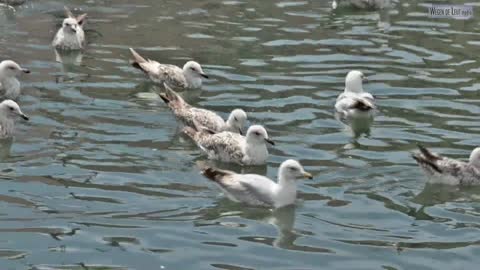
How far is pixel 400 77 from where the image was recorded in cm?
1952

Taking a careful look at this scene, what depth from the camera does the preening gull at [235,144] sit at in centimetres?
1517

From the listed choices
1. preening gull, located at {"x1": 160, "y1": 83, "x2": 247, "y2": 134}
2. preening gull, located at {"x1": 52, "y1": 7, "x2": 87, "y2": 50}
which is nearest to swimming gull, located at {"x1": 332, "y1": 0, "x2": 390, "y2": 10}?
preening gull, located at {"x1": 52, "y1": 7, "x2": 87, "y2": 50}

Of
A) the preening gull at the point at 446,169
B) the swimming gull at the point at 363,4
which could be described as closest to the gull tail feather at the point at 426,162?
the preening gull at the point at 446,169

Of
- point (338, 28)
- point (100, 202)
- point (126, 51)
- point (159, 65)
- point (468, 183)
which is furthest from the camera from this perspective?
point (338, 28)

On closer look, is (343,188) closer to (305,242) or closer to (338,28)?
(305,242)

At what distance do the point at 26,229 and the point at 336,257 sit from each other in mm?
3314

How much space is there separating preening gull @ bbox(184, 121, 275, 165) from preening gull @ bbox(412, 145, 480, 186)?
2.08m

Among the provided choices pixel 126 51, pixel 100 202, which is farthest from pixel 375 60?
pixel 100 202

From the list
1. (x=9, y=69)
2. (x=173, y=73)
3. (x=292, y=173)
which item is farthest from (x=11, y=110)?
(x=292, y=173)

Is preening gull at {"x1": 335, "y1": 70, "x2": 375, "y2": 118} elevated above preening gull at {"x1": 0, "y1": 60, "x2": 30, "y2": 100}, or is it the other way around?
preening gull at {"x1": 0, "y1": 60, "x2": 30, "y2": 100}

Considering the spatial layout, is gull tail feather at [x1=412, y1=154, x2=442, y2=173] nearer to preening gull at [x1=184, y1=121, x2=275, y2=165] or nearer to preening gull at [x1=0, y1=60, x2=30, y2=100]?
preening gull at [x1=184, y1=121, x2=275, y2=165]

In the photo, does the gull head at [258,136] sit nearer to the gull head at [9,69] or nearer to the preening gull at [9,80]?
the preening gull at [9,80]

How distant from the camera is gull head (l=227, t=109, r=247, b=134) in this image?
16203mm

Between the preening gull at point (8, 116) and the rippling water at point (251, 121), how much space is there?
0.28m
